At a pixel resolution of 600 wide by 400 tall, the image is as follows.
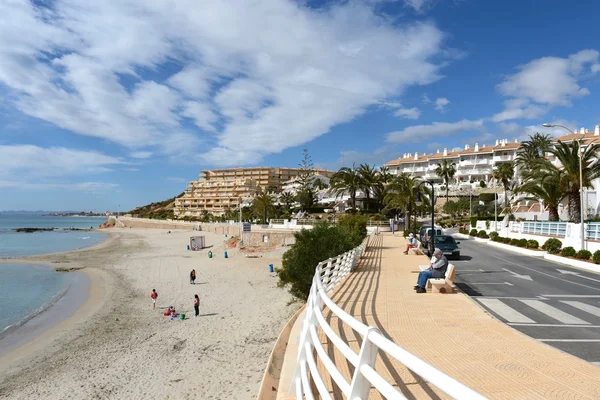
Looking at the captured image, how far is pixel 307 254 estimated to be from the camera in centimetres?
1859

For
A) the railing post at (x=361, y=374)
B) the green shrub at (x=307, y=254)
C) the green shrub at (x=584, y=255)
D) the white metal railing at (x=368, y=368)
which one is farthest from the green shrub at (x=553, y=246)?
the railing post at (x=361, y=374)

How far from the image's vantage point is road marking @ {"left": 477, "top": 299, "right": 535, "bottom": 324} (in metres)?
9.64

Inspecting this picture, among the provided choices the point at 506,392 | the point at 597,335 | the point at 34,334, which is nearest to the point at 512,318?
the point at 597,335

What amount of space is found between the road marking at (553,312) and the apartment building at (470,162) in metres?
78.6

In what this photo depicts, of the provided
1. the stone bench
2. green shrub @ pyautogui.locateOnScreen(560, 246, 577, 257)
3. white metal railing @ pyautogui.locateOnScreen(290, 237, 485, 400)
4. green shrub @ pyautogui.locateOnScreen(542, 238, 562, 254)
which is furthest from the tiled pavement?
green shrub @ pyautogui.locateOnScreen(542, 238, 562, 254)

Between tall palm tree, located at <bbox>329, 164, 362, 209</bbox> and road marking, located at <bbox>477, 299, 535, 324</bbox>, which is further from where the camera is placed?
tall palm tree, located at <bbox>329, 164, 362, 209</bbox>

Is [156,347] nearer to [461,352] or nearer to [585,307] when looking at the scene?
[461,352]

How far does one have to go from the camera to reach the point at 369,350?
2.59 metres

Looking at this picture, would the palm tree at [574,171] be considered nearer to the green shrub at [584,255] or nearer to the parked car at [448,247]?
the green shrub at [584,255]

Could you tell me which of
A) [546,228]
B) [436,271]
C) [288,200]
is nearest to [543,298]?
[436,271]

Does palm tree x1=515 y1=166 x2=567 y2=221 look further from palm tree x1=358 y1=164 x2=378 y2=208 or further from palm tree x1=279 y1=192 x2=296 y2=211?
palm tree x1=279 y1=192 x2=296 y2=211

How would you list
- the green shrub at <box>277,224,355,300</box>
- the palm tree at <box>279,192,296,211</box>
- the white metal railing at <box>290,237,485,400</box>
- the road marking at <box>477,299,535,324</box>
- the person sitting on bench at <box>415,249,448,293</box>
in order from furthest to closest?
the palm tree at <box>279,192,296,211</box>, the green shrub at <box>277,224,355,300</box>, the person sitting on bench at <box>415,249,448,293</box>, the road marking at <box>477,299,535,324</box>, the white metal railing at <box>290,237,485,400</box>

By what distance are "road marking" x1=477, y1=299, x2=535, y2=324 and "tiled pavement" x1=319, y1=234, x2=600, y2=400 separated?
979 millimetres

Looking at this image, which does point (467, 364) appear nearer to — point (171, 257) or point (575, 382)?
point (575, 382)
